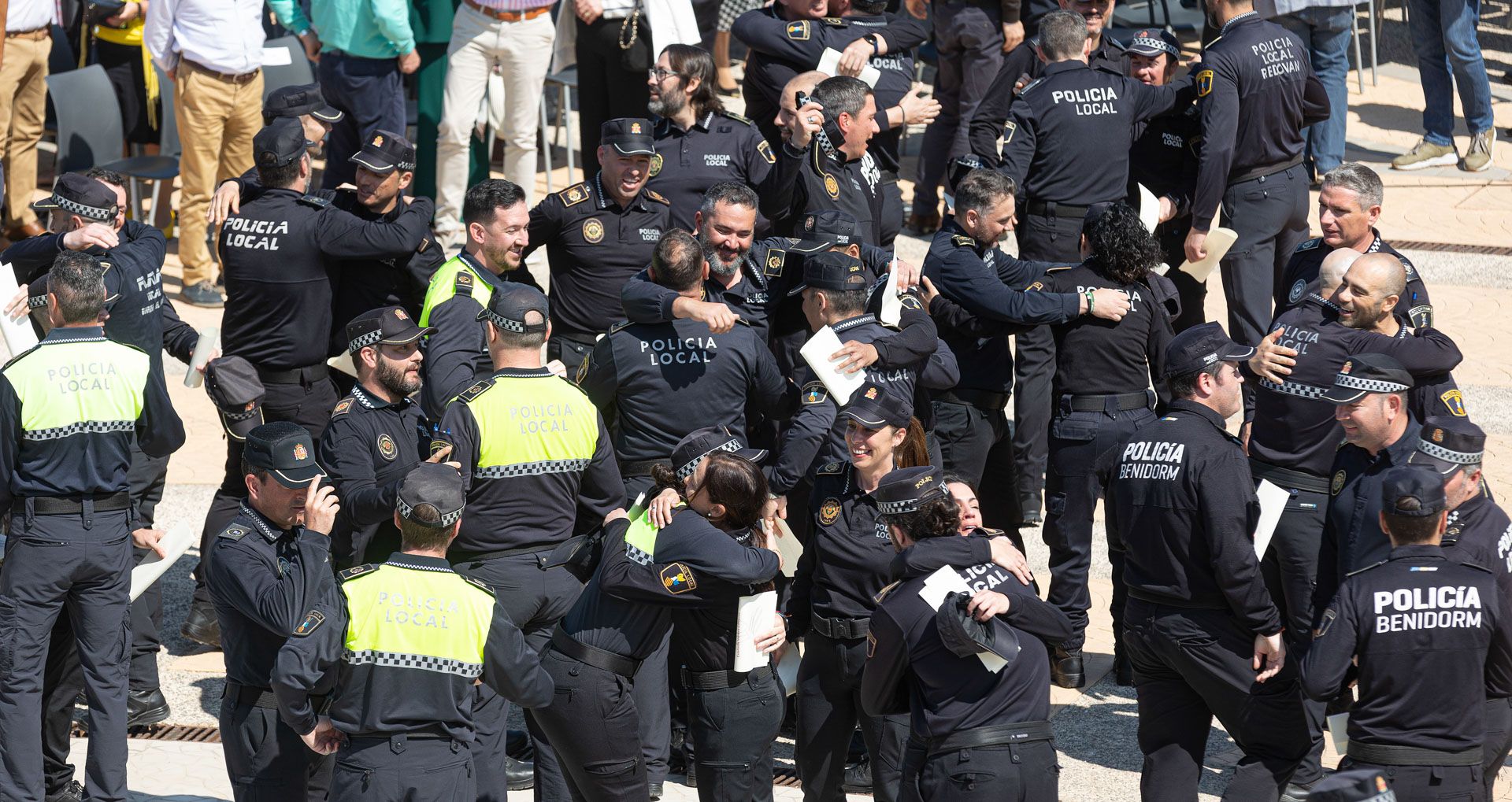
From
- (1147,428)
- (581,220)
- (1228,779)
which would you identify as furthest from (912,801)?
(581,220)

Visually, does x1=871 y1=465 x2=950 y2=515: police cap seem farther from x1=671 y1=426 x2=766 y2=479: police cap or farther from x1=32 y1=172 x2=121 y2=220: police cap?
x1=32 y1=172 x2=121 y2=220: police cap

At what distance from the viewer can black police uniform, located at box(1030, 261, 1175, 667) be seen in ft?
24.2

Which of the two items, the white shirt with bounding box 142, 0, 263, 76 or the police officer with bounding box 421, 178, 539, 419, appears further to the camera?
the white shirt with bounding box 142, 0, 263, 76

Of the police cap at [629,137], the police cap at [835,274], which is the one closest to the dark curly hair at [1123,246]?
the police cap at [835,274]

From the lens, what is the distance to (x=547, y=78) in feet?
41.2

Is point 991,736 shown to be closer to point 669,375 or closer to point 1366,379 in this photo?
point 1366,379

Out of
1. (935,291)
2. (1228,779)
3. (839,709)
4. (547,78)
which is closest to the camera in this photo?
(839,709)

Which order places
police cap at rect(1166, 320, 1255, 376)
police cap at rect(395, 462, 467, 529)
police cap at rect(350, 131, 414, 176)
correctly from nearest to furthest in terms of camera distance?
police cap at rect(395, 462, 467, 529) < police cap at rect(1166, 320, 1255, 376) < police cap at rect(350, 131, 414, 176)

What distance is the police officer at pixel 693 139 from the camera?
8641mm

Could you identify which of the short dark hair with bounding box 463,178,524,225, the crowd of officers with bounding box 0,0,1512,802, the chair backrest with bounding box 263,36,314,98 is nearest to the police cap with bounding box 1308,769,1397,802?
the crowd of officers with bounding box 0,0,1512,802

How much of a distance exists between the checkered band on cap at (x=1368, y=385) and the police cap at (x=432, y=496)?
3046 millimetres

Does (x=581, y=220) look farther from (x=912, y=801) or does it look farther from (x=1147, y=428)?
(x=912, y=801)

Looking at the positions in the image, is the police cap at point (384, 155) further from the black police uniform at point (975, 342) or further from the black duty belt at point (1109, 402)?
the black duty belt at point (1109, 402)

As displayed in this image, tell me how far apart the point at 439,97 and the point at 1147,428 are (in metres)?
6.87
